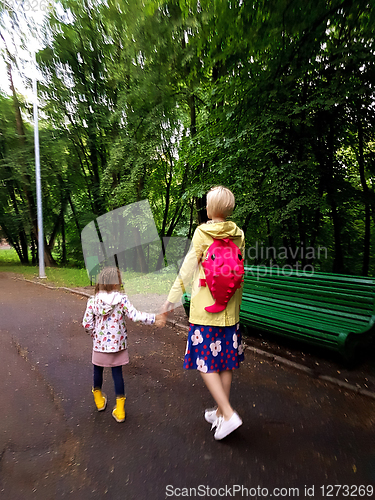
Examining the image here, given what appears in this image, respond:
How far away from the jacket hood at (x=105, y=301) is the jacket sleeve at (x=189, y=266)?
0.53m

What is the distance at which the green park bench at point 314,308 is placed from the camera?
130 inches

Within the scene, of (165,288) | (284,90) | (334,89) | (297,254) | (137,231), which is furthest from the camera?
(137,231)

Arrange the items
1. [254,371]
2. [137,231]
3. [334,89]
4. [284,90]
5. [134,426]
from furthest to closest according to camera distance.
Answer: [137,231], [284,90], [334,89], [254,371], [134,426]

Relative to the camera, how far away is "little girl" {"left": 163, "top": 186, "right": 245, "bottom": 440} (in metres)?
2.18

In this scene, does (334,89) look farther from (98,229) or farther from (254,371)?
(98,229)

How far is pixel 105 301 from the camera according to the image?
254cm

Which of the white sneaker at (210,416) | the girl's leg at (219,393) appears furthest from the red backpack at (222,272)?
the white sneaker at (210,416)

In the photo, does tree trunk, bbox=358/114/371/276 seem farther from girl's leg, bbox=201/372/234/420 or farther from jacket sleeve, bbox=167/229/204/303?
girl's leg, bbox=201/372/234/420

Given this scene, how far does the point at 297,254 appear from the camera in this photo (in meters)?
6.38

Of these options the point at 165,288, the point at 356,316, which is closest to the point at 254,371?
the point at 356,316

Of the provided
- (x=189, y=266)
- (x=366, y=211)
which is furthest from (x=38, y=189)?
(x=189, y=266)

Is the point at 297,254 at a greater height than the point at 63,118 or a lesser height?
lesser

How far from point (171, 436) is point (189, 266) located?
1384 millimetres

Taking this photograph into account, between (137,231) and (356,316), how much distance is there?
488 inches
